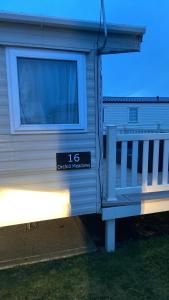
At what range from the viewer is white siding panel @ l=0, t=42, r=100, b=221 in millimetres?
2920

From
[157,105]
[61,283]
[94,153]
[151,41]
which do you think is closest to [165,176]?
[94,153]

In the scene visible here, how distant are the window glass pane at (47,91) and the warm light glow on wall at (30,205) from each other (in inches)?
34.6

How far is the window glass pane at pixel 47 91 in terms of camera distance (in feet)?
9.67

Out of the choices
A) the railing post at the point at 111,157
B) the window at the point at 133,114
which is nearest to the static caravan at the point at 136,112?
the window at the point at 133,114

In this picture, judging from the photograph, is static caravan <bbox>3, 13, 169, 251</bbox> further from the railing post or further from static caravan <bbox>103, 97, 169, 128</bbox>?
static caravan <bbox>103, 97, 169, 128</bbox>

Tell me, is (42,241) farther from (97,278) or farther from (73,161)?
(73,161)

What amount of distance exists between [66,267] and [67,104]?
197cm

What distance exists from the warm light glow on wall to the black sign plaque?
0.32m

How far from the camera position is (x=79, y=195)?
129 inches

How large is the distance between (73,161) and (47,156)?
33 cm

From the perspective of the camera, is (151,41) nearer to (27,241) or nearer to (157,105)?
(157,105)

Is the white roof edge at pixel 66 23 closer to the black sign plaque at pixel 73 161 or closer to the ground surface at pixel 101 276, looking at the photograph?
the black sign plaque at pixel 73 161

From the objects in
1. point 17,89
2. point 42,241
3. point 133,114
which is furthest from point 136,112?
point 17,89

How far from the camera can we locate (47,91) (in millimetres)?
3033
